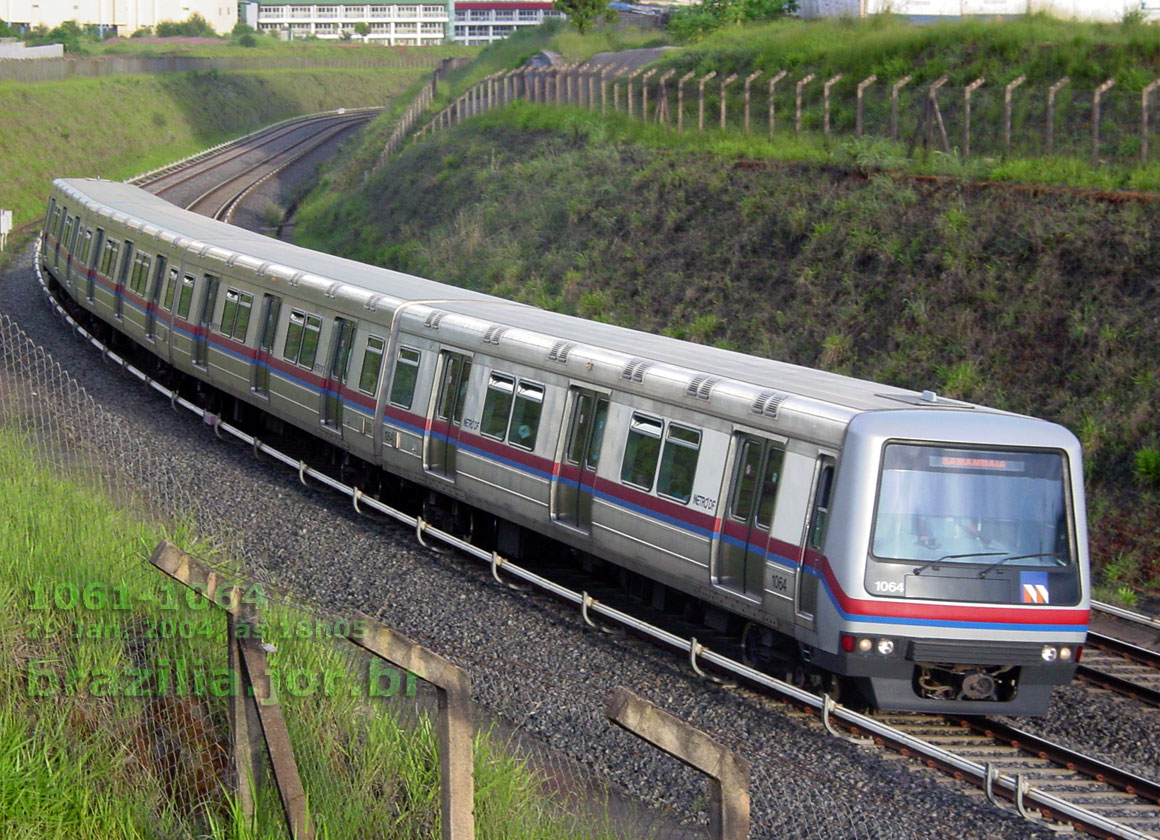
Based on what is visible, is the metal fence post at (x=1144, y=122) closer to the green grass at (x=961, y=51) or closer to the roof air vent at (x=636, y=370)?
the green grass at (x=961, y=51)

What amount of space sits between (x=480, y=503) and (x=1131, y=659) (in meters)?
6.14

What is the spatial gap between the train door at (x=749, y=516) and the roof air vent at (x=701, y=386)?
531mm

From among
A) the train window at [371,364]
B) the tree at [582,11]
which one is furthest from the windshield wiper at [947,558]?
the tree at [582,11]

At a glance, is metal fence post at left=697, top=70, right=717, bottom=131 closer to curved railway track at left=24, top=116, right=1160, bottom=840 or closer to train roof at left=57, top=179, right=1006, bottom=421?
train roof at left=57, top=179, right=1006, bottom=421

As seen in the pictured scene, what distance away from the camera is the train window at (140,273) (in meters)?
22.3

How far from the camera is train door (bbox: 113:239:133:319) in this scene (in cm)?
2342

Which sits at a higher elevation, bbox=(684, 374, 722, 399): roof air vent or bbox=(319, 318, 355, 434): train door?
bbox=(684, 374, 722, 399): roof air vent

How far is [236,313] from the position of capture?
18953 millimetres

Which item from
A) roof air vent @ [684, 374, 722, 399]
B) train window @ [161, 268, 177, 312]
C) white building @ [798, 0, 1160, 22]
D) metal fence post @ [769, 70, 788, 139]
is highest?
white building @ [798, 0, 1160, 22]

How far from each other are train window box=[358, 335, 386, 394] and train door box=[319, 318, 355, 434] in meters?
0.43

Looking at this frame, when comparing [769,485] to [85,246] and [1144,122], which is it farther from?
[85,246]

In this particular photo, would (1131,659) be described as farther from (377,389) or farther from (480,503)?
(377,389)

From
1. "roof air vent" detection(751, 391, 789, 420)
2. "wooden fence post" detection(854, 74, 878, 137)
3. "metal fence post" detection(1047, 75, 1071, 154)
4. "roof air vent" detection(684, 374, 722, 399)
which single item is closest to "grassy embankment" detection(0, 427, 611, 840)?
"roof air vent" detection(751, 391, 789, 420)

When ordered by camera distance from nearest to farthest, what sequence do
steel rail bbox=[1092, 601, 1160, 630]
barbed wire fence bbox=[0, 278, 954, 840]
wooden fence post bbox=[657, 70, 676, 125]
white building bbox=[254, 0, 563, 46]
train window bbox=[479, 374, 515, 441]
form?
1. barbed wire fence bbox=[0, 278, 954, 840]
2. steel rail bbox=[1092, 601, 1160, 630]
3. train window bbox=[479, 374, 515, 441]
4. wooden fence post bbox=[657, 70, 676, 125]
5. white building bbox=[254, 0, 563, 46]
